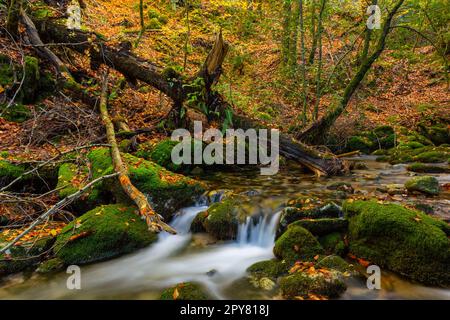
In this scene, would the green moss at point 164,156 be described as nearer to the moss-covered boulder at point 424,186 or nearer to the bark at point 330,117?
the bark at point 330,117

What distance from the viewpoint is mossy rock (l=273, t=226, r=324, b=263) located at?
14.5 feet

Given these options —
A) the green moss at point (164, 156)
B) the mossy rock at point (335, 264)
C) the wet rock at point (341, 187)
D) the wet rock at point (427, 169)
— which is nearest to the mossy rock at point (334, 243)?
the mossy rock at point (335, 264)

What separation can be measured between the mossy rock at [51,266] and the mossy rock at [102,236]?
0.22 ft

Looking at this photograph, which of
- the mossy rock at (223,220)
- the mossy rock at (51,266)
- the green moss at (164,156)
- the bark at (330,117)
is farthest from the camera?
the bark at (330,117)

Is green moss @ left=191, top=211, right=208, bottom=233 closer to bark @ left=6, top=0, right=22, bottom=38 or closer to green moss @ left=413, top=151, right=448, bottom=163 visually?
green moss @ left=413, top=151, right=448, bottom=163

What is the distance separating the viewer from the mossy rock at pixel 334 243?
15.2 feet

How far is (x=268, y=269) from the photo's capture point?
4488mm

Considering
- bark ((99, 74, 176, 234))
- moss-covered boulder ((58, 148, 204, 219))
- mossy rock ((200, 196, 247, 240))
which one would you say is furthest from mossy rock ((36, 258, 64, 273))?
mossy rock ((200, 196, 247, 240))

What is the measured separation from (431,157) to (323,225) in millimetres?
7473

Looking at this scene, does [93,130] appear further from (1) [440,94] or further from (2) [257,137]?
(1) [440,94]

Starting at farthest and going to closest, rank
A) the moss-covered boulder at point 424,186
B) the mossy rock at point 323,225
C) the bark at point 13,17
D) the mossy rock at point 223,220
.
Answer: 1. the bark at point 13,17
2. the moss-covered boulder at point 424,186
3. the mossy rock at point 223,220
4. the mossy rock at point 323,225

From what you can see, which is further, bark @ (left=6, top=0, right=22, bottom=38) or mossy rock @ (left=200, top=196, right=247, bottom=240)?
bark @ (left=6, top=0, right=22, bottom=38)

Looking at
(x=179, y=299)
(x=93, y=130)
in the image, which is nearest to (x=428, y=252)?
(x=179, y=299)

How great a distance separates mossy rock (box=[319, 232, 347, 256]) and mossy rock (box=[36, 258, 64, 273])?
3799 millimetres
